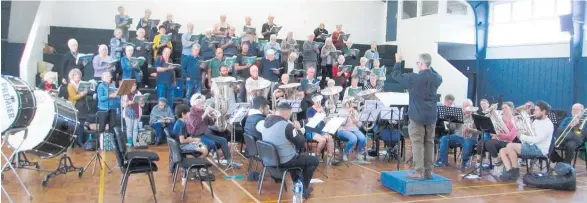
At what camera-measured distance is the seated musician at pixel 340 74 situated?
13102mm

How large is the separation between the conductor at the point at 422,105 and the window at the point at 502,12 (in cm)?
1069

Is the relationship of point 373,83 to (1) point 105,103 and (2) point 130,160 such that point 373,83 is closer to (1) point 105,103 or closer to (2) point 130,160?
(1) point 105,103

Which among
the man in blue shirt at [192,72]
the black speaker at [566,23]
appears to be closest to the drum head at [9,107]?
the man in blue shirt at [192,72]

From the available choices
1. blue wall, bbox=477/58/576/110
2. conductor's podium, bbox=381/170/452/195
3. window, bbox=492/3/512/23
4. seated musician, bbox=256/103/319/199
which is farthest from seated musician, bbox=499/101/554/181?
window, bbox=492/3/512/23

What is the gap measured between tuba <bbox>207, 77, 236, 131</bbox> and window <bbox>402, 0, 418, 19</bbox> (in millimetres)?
9882

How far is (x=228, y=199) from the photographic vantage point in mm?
6109

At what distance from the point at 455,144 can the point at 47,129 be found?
663 centimetres

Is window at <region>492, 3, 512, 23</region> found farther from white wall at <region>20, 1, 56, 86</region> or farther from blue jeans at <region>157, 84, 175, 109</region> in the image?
white wall at <region>20, 1, 56, 86</region>

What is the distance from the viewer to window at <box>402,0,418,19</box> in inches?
690

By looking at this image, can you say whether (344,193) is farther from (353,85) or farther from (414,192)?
(353,85)

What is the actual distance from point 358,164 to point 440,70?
8.18 m

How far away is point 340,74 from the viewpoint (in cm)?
1310

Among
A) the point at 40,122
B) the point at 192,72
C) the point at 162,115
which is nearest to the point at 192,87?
the point at 192,72

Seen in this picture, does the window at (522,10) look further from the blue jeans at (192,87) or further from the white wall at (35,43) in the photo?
the white wall at (35,43)
